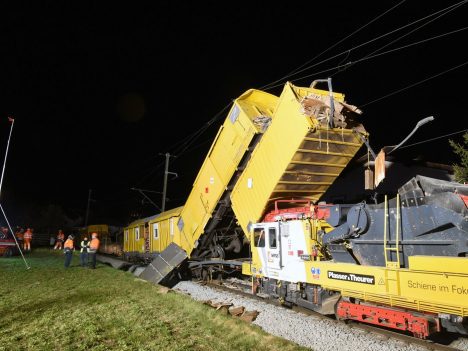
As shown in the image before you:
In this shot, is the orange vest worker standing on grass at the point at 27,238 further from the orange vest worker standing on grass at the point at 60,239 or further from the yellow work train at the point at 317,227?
the yellow work train at the point at 317,227

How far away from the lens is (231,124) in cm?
967

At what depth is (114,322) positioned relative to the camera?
6129 mm

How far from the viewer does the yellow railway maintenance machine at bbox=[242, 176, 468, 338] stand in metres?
4.61

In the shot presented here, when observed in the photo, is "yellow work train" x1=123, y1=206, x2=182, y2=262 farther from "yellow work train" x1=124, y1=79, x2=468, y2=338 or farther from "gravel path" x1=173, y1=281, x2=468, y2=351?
"gravel path" x1=173, y1=281, x2=468, y2=351

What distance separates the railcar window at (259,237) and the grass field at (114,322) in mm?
2116

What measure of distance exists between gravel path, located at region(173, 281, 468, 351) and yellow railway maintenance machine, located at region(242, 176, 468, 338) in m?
0.25

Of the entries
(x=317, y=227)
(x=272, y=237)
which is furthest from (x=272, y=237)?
(x=317, y=227)

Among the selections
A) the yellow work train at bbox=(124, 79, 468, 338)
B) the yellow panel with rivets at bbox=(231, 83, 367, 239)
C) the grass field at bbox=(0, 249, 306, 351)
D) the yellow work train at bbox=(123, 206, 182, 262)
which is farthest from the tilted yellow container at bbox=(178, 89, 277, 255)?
the grass field at bbox=(0, 249, 306, 351)

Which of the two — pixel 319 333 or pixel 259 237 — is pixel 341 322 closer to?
pixel 319 333

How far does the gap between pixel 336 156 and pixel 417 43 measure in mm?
3378

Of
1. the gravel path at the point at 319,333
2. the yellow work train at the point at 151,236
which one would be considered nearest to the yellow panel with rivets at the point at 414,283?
the gravel path at the point at 319,333

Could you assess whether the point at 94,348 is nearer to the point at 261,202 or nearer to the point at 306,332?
the point at 306,332

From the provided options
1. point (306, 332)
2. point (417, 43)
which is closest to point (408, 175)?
point (417, 43)

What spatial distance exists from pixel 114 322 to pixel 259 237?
3918mm
